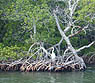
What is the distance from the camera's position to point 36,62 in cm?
1507

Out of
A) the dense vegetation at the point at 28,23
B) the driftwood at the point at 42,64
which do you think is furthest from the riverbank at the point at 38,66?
the dense vegetation at the point at 28,23

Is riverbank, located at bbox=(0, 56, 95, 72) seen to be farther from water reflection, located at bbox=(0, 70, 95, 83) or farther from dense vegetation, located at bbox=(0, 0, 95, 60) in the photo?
water reflection, located at bbox=(0, 70, 95, 83)

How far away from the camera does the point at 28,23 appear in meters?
15.6

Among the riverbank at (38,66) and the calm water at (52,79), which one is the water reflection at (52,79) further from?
the riverbank at (38,66)

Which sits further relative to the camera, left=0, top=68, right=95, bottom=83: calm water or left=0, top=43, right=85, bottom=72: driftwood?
left=0, top=43, right=85, bottom=72: driftwood

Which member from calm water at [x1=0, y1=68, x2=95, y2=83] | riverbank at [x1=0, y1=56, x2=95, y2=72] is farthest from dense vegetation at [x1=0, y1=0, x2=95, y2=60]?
calm water at [x1=0, y1=68, x2=95, y2=83]

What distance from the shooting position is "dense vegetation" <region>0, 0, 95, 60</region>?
15273mm

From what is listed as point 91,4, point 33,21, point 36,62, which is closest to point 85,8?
point 91,4

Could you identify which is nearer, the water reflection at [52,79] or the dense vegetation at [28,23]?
the water reflection at [52,79]

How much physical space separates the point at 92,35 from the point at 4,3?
22.0ft

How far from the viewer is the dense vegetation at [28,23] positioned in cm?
1527

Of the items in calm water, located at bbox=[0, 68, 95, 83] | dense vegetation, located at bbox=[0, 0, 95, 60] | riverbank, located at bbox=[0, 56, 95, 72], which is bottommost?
calm water, located at bbox=[0, 68, 95, 83]

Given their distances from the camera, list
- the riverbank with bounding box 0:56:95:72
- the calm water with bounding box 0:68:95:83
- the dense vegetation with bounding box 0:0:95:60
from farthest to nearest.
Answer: the dense vegetation with bounding box 0:0:95:60, the riverbank with bounding box 0:56:95:72, the calm water with bounding box 0:68:95:83

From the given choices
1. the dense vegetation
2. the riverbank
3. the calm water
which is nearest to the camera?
the calm water
